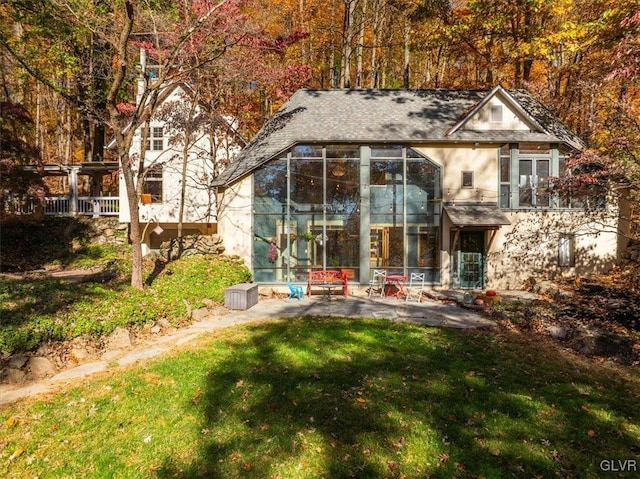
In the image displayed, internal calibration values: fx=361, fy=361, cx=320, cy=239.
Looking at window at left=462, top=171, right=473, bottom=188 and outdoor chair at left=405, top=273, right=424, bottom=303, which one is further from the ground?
window at left=462, top=171, right=473, bottom=188

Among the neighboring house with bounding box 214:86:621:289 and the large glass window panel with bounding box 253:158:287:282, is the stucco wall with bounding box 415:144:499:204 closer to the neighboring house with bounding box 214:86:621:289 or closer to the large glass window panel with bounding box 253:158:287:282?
the neighboring house with bounding box 214:86:621:289

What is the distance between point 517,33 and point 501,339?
58.1ft

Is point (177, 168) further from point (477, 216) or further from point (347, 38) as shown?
point (477, 216)

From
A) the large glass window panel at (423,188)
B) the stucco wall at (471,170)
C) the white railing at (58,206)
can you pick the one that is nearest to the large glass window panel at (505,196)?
the stucco wall at (471,170)

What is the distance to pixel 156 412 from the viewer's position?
557cm

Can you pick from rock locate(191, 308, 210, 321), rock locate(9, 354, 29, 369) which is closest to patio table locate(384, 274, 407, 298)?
rock locate(191, 308, 210, 321)

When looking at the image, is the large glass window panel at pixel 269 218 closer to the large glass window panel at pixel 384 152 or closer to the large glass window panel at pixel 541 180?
the large glass window panel at pixel 384 152

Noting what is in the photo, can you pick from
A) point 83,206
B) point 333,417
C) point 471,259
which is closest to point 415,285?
point 471,259

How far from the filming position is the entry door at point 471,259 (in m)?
14.7

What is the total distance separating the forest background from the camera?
1060 cm

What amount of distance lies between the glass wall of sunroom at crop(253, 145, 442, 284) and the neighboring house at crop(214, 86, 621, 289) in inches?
1.6

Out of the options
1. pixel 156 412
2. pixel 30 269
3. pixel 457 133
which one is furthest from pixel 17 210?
pixel 457 133

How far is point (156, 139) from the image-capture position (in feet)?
60.8

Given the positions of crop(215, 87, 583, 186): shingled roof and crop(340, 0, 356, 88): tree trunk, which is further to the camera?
crop(340, 0, 356, 88): tree trunk
